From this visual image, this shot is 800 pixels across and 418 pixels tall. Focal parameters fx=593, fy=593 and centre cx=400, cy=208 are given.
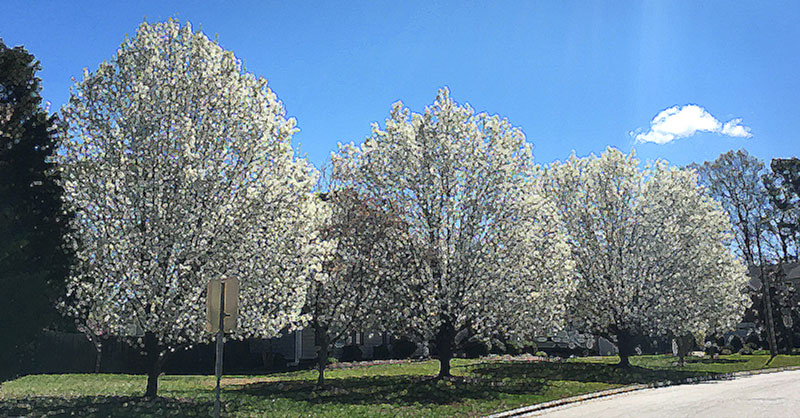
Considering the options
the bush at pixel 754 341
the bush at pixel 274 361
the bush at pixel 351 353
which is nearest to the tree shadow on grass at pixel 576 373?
the bush at pixel 351 353

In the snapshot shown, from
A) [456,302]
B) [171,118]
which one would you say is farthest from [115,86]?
[456,302]

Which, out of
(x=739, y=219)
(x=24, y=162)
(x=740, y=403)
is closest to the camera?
(x=740, y=403)

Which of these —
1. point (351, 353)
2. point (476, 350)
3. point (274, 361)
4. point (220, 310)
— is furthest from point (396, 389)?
point (476, 350)

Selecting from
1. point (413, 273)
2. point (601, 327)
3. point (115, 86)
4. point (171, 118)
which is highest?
point (115, 86)

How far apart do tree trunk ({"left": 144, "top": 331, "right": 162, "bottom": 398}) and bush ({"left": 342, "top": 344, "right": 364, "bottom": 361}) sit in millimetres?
16982

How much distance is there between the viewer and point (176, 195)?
13.9 metres

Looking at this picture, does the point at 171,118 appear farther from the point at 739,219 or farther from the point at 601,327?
the point at 739,219

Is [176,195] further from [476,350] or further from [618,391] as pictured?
[476,350]

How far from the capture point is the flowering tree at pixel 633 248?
28.1 m

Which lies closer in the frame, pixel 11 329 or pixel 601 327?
pixel 11 329

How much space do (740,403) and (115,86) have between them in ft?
61.4

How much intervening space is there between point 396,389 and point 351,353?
1301 cm

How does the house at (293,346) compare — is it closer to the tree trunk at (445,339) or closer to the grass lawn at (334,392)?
the grass lawn at (334,392)

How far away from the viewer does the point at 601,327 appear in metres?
29.0
